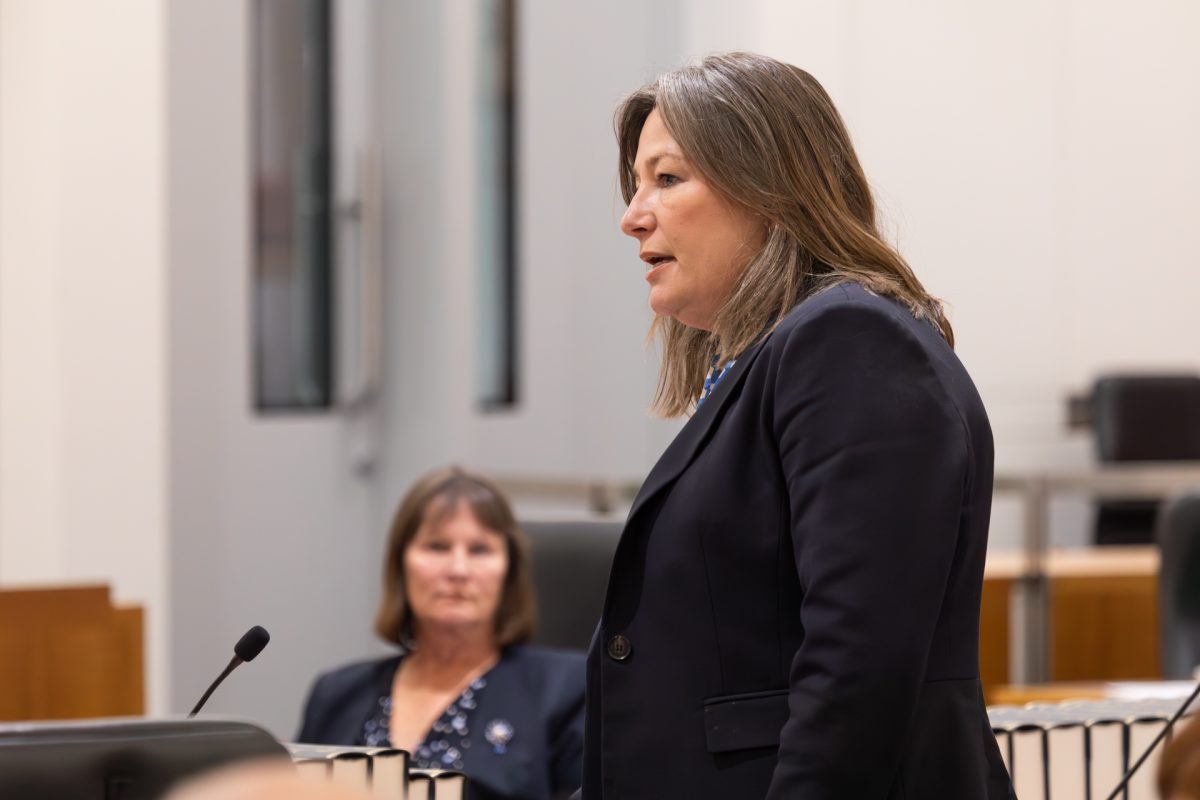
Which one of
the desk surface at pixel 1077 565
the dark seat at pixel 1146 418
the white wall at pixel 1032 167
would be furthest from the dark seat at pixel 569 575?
the dark seat at pixel 1146 418

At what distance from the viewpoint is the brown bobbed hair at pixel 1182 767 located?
0.95 metres

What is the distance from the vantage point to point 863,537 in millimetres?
1325

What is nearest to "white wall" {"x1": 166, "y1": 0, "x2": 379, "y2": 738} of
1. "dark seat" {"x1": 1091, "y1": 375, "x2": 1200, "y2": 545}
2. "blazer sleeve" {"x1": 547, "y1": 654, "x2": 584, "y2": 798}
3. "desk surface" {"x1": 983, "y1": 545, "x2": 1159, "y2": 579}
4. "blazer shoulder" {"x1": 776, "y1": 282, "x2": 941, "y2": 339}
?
"blazer sleeve" {"x1": 547, "y1": 654, "x2": 584, "y2": 798}

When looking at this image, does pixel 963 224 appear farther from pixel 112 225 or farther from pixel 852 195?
pixel 852 195

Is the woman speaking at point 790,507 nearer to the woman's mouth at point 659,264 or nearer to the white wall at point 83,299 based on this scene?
the woman's mouth at point 659,264

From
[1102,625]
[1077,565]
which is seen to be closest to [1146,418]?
[1077,565]

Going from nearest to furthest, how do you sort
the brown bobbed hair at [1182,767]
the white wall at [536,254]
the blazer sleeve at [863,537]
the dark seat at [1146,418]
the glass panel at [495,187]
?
the brown bobbed hair at [1182,767], the blazer sleeve at [863,537], the white wall at [536,254], the glass panel at [495,187], the dark seat at [1146,418]

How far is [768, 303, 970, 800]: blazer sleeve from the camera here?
1313 mm

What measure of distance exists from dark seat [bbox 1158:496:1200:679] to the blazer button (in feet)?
7.08

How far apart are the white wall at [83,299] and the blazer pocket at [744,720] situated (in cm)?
291

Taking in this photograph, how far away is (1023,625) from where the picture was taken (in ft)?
12.7

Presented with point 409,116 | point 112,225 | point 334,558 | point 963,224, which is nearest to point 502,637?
point 112,225

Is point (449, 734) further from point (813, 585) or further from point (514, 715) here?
point (813, 585)

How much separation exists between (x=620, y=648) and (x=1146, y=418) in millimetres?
4686
